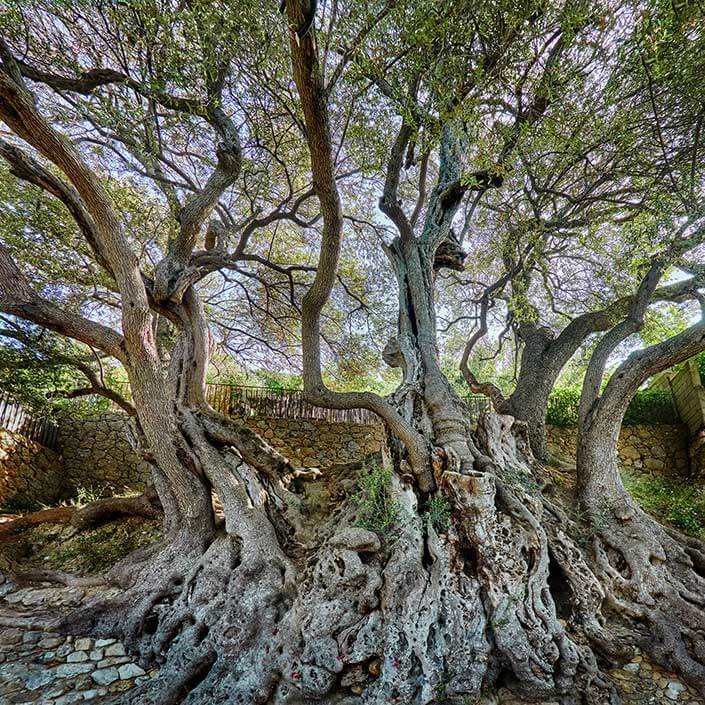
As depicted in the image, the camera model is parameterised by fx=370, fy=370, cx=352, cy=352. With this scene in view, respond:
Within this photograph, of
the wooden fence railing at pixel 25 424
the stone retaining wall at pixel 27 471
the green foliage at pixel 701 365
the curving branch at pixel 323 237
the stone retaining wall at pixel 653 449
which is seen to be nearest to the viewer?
the curving branch at pixel 323 237

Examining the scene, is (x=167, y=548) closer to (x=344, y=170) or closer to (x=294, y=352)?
(x=294, y=352)

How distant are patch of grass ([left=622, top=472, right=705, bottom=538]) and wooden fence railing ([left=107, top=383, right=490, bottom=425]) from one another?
3.38 metres

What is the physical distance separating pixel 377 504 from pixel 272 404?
238 inches

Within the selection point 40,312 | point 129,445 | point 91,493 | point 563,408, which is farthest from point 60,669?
point 563,408

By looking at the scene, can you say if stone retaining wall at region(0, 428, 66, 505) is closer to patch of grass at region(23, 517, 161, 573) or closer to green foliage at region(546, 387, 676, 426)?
patch of grass at region(23, 517, 161, 573)

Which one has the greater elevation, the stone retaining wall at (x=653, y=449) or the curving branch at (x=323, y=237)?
the curving branch at (x=323, y=237)

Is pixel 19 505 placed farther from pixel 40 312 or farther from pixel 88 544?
pixel 40 312

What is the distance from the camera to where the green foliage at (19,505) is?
6.20 metres

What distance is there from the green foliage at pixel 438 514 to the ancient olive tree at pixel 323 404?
0.18 ft

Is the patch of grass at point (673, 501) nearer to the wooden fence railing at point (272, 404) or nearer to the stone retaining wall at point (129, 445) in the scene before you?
the wooden fence railing at point (272, 404)

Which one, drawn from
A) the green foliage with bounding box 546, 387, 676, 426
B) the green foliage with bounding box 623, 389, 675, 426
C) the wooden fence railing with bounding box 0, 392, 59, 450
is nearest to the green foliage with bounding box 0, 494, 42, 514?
the wooden fence railing with bounding box 0, 392, 59, 450

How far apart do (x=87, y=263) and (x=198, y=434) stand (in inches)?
162

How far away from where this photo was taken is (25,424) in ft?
23.8

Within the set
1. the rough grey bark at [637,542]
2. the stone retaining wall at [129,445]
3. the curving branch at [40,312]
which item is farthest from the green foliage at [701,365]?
the curving branch at [40,312]
